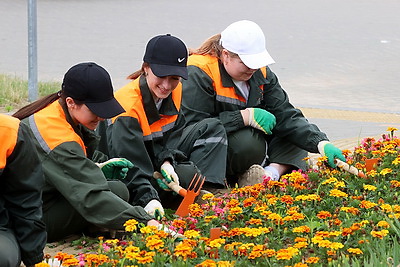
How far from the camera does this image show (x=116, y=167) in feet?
16.0

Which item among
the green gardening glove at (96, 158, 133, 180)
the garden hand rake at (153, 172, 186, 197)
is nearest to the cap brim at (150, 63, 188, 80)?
the green gardening glove at (96, 158, 133, 180)

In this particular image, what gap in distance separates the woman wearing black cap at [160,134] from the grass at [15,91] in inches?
124

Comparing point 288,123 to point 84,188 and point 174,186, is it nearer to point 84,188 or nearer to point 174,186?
point 174,186

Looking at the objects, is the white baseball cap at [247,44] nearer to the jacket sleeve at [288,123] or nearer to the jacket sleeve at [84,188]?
the jacket sleeve at [288,123]

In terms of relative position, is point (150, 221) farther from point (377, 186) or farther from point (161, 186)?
point (377, 186)

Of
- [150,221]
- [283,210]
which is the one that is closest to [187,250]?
[150,221]

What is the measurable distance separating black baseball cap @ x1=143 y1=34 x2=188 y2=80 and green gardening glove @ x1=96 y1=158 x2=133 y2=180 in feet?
1.80

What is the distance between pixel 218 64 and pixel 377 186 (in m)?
1.50

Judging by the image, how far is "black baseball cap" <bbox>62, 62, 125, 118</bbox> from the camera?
14.1 feet

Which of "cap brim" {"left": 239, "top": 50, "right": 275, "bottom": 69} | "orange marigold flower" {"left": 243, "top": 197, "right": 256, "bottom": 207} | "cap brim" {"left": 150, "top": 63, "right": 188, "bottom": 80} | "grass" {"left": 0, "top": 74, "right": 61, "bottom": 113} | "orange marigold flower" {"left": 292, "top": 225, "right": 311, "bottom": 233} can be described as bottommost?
"grass" {"left": 0, "top": 74, "right": 61, "bottom": 113}

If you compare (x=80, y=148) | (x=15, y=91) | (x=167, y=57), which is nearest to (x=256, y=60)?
Result: (x=167, y=57)

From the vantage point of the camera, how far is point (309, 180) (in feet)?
16.8

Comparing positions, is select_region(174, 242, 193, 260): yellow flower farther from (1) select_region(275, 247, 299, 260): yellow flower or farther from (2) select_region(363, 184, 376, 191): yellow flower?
(2) select_region(363, 184, 376, 191): yellow flower

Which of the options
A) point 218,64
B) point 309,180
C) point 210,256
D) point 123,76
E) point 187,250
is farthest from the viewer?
point 123,76
